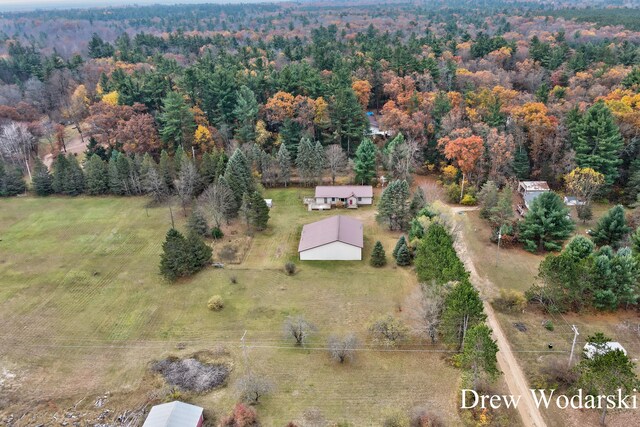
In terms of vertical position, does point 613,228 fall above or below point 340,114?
below

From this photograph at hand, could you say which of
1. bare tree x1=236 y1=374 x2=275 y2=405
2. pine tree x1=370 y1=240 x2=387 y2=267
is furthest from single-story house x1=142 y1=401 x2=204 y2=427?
pine tree x1=370 y1=240 x2=387 y2=267

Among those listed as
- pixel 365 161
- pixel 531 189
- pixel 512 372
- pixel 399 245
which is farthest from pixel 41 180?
pixel 531 189

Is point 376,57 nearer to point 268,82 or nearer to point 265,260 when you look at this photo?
point 268,82

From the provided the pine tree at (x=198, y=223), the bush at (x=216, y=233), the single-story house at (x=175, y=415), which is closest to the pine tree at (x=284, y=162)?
the bush at (x=216, y=233)

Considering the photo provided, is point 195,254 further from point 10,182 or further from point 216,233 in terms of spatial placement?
point 10,182

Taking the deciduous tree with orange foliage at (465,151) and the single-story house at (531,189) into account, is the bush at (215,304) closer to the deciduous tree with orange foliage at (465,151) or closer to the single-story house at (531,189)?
the deciduous tree with orange foliage at (465,151)
